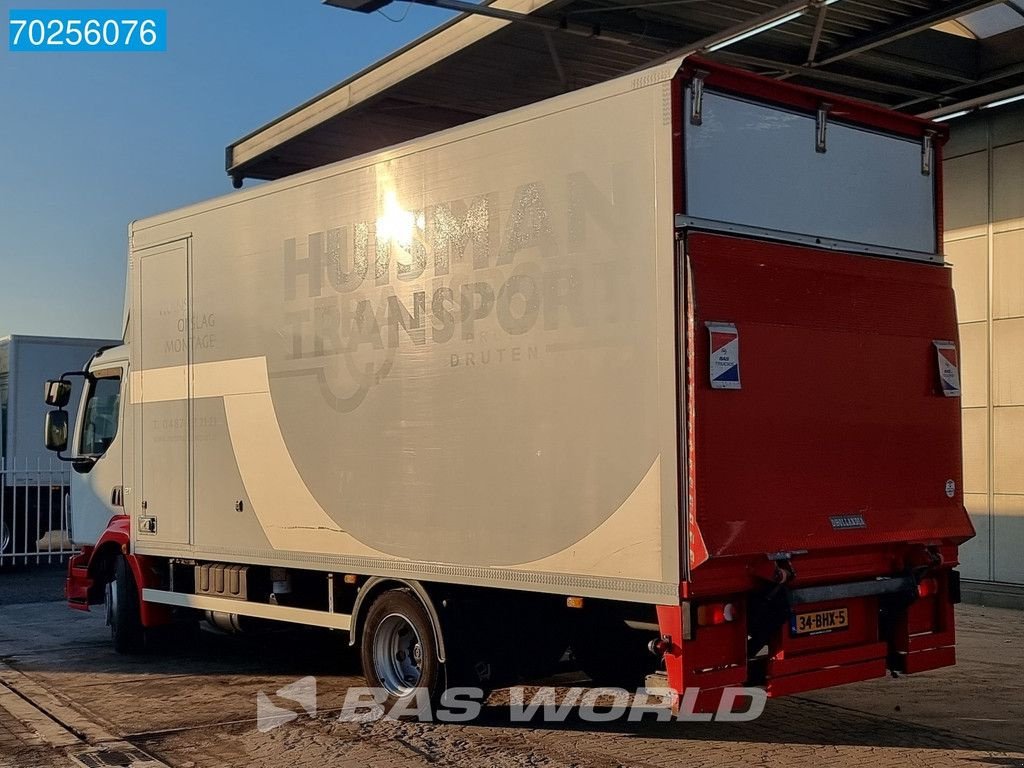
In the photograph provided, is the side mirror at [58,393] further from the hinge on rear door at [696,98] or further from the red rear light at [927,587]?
the red rear light at [927,587]

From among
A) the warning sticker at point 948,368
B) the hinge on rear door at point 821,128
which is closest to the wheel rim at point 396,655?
the warning sticker at point 948,368

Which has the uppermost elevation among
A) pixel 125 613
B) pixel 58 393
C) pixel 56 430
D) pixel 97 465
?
pixel 58 393

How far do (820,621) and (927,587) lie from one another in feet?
3.08

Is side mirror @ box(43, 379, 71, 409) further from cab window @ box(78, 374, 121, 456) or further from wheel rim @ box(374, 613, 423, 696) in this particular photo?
wheel rim @ box(374, 613, 423, 696)

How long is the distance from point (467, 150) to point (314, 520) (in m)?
2.82

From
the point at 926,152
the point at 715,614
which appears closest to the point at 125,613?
the point at 715,614

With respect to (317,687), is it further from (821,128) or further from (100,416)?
(821,128)

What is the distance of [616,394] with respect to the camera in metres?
6.86

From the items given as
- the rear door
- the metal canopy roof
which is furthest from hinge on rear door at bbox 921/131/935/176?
the metal canopy roof

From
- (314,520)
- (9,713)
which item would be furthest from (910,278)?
(9,713)

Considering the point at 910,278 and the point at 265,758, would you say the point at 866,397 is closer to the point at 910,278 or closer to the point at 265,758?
the point at 910,278

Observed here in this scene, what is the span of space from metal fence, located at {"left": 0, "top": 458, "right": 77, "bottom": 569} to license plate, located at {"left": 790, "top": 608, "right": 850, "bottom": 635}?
1559 cm

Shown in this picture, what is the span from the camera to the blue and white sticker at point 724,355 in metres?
6.62

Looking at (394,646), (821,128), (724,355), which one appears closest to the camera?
(724,355)
